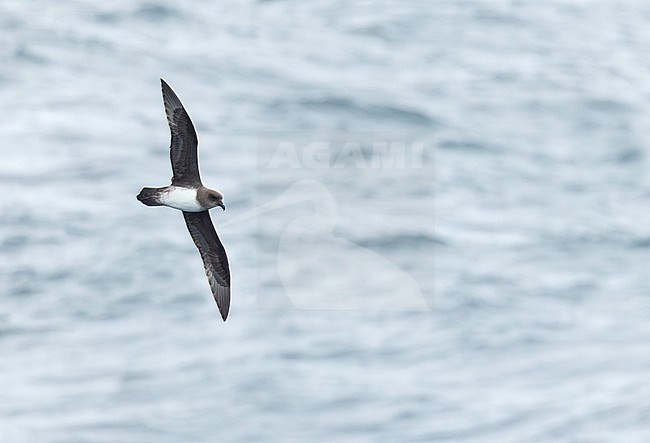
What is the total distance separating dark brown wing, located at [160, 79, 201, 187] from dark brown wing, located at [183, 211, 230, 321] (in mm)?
722

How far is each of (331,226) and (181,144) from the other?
30.8 ft

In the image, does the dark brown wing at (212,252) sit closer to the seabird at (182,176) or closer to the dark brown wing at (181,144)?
the seabird at (182,176)

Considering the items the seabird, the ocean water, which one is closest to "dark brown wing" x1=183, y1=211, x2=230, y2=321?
the seabird

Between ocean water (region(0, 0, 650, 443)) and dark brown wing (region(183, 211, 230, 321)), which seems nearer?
dark brown wing (region(183, 211, 230, 321))

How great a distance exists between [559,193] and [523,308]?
3.81 meters

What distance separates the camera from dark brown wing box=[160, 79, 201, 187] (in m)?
11.2

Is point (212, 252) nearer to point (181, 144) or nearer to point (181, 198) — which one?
point (181, 198)

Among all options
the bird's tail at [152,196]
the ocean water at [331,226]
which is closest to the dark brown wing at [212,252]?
the bird's tail at [152,196]

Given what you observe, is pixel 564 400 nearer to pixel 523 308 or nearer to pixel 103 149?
pixel 523 308

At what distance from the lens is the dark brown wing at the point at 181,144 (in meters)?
11.2

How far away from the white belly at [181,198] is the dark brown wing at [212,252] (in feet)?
2.35

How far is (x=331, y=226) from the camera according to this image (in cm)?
2048

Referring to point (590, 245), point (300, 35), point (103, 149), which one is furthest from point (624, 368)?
point (300, 35)

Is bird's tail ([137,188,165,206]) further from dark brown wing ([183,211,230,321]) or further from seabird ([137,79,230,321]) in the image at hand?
dark brown wing ([183,211,230,321])
